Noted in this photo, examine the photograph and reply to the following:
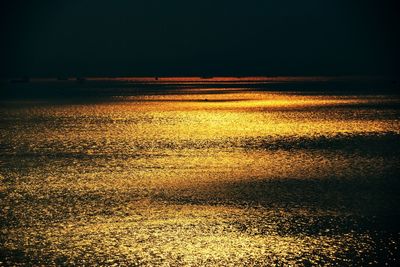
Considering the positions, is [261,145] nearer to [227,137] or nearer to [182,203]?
[227,137]

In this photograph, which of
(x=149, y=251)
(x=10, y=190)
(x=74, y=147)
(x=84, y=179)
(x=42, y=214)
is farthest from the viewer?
(x=74, y=147)

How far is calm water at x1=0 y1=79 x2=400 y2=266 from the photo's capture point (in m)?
18.0

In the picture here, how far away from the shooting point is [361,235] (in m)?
19.5

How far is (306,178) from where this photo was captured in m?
31.5

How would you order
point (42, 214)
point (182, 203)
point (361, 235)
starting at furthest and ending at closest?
1. point (182, 203)
2. point (42, 214)
3. point (361, 235)

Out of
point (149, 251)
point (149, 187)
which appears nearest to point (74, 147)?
point (149, 187)

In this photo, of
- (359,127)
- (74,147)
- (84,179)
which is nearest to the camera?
(84,179)

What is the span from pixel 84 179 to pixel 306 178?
11059 mm

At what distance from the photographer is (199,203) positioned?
81.3 feet

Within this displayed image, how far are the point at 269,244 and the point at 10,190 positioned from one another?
46.7ft

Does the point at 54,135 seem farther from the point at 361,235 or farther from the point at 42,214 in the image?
the point at 361,235

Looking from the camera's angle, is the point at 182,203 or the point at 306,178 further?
the point at 306,178

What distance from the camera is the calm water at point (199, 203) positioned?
18.0 m

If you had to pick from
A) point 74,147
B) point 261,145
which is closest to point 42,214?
point 74,147
